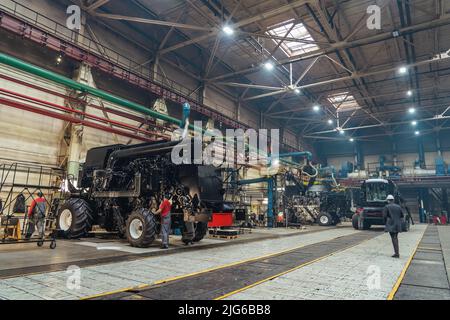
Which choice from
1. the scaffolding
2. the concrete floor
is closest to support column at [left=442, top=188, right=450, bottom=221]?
the concrete floor

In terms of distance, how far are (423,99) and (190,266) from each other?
2904 centimetres

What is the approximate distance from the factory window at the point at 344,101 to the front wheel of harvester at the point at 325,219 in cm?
1054

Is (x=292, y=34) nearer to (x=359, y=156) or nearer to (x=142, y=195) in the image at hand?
(x=142, y=195)

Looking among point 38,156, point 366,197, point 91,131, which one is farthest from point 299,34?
point 38,156

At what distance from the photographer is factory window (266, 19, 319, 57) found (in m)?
16.1

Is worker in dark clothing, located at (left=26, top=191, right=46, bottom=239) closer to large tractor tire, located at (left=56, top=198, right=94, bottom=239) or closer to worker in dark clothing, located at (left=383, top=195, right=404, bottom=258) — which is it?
large tractor tire, located at (left=56, top=198, right=94, bottom=239)

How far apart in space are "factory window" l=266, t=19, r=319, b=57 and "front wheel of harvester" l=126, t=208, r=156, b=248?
490 inches

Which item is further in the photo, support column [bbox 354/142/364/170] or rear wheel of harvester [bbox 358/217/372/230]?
support column [bbox 354/142/364/170]

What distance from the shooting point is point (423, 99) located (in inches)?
1026

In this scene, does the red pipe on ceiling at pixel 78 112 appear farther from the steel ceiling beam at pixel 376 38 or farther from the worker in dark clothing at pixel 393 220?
the worker in dark clothing at pixel 393 220

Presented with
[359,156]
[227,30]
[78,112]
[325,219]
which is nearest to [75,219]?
[78,112]

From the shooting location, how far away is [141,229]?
312 inches

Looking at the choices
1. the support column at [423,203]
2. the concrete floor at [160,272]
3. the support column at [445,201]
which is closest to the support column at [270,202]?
the concrete floor at [160,272]

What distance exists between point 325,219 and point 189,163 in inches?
594
